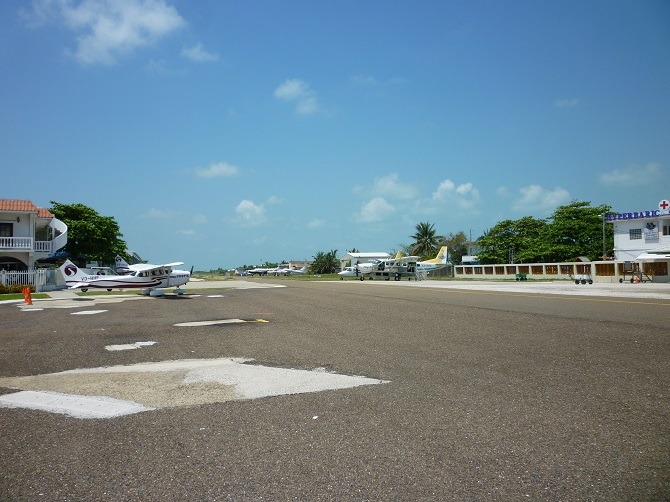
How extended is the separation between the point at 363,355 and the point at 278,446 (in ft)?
16.3

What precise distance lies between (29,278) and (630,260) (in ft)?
200

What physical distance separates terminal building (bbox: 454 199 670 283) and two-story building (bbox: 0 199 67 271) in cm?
4750

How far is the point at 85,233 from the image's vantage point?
6003 centimetres

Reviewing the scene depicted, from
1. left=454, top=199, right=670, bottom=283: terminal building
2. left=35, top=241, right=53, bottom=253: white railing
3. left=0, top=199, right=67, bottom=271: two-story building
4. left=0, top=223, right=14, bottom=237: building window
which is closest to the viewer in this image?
left=0, top=199, right=67, bottom=271: two-story building

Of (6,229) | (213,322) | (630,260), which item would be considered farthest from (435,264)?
(213,322)

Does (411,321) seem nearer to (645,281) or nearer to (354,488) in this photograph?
(354,488)

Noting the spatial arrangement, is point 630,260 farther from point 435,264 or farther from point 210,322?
point 210,322

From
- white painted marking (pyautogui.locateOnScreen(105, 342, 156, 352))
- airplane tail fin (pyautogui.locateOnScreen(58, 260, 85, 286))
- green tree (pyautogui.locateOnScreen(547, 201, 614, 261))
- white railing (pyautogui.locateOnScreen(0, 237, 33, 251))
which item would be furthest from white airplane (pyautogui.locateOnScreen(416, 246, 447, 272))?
white painted marking (pyautogui.locateOnScreen(105, 342, 156, 352))

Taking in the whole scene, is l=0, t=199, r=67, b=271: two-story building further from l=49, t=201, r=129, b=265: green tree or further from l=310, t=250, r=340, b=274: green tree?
l=310, t=250, r=340, b=274: green tree

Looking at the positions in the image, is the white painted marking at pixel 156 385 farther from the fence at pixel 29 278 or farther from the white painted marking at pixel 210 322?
the fence at pixel 29 278

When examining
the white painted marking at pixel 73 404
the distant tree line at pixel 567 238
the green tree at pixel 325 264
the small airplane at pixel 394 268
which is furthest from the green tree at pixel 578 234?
the white painted marking at pixel 73 404

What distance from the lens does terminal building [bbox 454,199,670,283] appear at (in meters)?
50.8

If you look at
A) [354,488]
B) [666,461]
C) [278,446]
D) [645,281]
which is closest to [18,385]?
[278,446]

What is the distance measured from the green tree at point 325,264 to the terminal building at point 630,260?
204 ft
